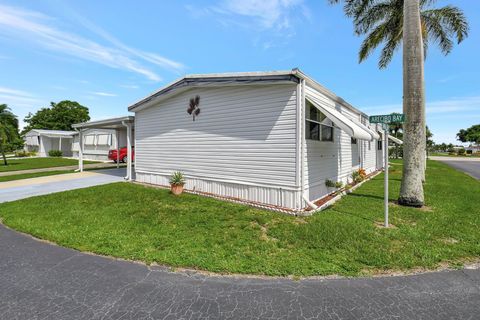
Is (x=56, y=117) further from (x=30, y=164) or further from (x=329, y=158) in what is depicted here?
(x=329, y=158)

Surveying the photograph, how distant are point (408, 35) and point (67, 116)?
61.6 meters

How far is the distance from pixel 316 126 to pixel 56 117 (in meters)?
60.7

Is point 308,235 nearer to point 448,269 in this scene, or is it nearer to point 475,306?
point 448,269

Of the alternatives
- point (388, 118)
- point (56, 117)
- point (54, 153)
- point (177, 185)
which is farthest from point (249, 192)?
point (56, 117)

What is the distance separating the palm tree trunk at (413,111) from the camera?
737 centimetres

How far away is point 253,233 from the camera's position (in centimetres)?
527

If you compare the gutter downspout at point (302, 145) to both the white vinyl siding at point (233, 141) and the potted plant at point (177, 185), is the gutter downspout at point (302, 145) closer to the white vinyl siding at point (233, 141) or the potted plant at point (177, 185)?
the white vinyl siding at point (233, 141)

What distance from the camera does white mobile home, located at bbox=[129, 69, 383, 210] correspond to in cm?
683

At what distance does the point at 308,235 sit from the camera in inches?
199

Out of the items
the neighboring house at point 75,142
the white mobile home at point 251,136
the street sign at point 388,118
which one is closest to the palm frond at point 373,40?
the white mobile home at point 251,136

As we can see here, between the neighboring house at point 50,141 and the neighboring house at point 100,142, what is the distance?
7.46 metres

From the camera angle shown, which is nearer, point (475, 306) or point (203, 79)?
point (475, 306)

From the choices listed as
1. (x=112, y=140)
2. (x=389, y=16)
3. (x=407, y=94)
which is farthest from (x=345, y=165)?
(x=112, y=140)

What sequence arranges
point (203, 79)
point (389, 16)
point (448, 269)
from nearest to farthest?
point (448, 269)
point (203, 79)
point (389, 16)
